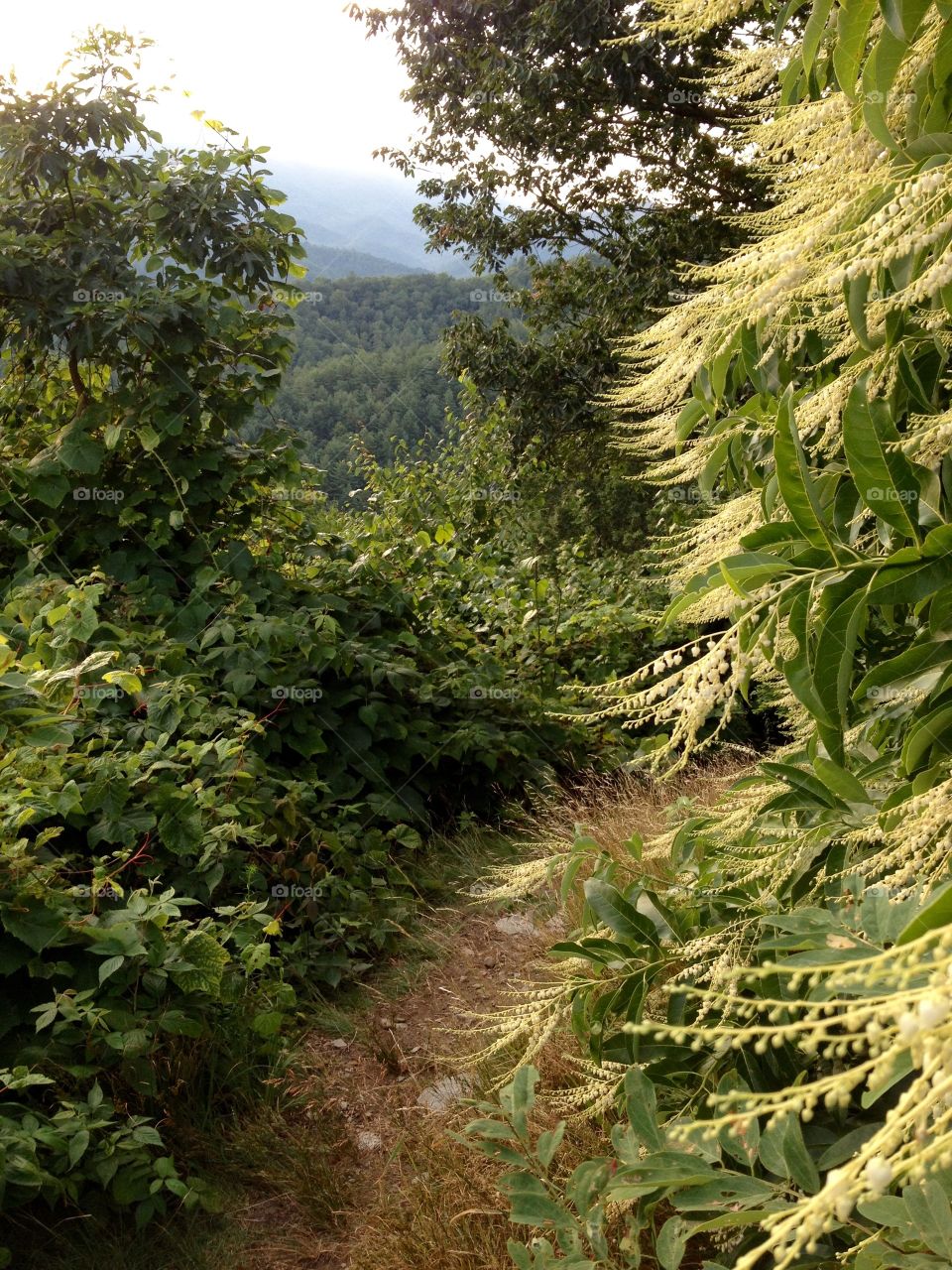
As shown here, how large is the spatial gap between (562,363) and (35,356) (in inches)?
264

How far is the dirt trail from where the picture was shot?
226 centimetres

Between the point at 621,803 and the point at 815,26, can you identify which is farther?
the point at 621,803

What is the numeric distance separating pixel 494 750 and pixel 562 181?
8076 millimetres

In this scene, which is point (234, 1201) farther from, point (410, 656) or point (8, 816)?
point (410, 656)

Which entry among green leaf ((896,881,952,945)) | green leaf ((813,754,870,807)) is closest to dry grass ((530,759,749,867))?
green leaf ((813,754,870,807))

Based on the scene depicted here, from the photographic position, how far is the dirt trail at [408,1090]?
7.43ft

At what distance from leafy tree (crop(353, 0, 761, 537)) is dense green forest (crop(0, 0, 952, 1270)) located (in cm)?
386

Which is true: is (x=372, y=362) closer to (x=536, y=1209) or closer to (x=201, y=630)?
(x=201, y=630)

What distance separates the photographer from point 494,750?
469 cm

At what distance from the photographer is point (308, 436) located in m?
4.87

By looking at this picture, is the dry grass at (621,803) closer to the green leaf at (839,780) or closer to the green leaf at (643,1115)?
the green leaf at (643,1115)

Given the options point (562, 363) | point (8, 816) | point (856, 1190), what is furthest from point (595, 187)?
point (856, 1190)

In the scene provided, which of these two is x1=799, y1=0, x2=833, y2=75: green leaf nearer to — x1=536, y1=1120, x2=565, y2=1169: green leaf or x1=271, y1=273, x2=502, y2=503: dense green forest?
x1=536, y1=1120, x2=565, y2=1169: green leaf

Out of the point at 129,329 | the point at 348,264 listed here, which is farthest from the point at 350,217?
the point at 129,329
